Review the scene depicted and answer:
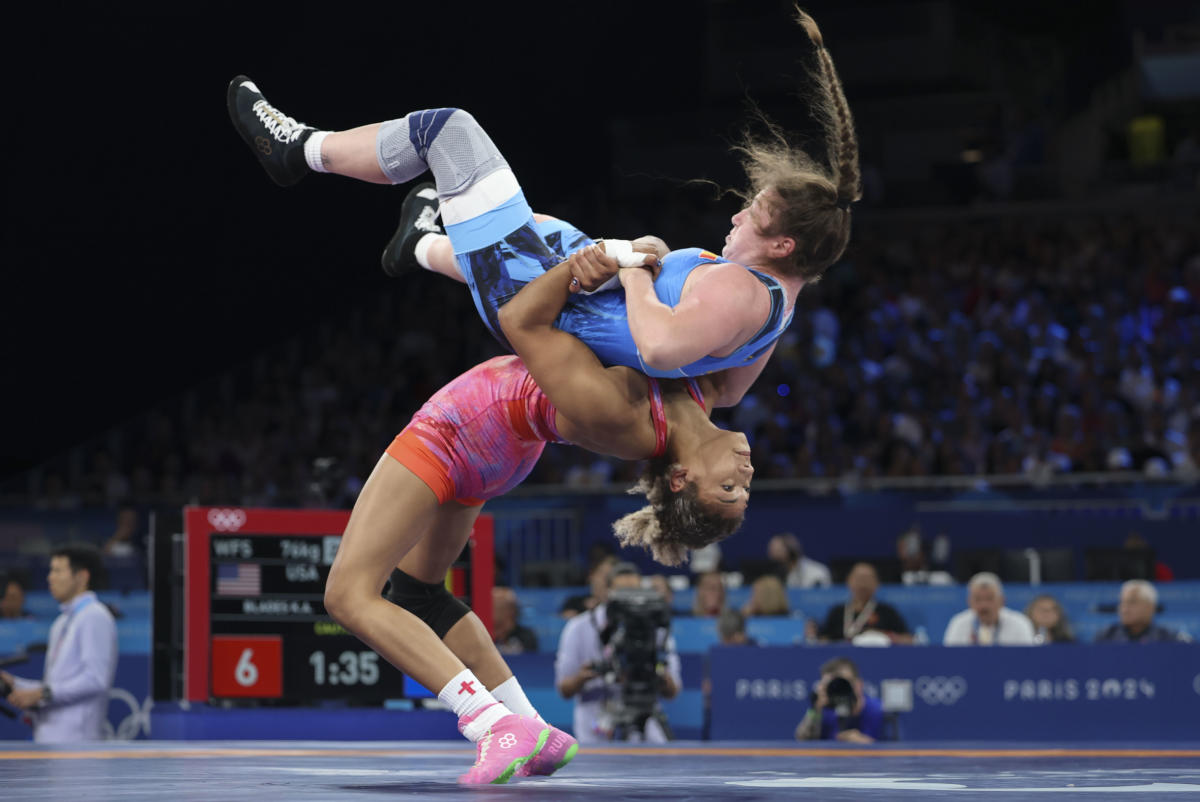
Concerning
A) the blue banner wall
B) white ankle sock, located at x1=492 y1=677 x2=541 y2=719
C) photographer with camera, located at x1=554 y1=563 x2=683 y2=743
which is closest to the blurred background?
the blue banner wall

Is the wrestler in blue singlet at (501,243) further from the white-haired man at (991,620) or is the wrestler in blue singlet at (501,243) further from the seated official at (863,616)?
the seated official at (863,616)

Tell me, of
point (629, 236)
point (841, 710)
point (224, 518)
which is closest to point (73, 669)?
point (224, 518)

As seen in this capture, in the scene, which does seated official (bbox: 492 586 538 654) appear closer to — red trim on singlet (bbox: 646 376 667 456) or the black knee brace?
the black knee brace

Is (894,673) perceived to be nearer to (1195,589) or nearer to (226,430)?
(1195,589)

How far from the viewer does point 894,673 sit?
20.6ft

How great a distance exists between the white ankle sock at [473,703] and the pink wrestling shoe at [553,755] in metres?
0.10

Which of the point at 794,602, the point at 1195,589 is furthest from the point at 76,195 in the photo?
the point at 1195,589

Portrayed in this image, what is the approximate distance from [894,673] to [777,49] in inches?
473

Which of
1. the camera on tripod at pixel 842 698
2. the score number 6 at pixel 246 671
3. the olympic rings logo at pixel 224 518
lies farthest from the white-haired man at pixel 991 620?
the olympic rings logo at pixel 224 518

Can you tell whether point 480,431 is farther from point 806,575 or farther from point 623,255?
point 806,575

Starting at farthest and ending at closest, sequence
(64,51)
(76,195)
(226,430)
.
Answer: (226,430) → (76,195) → (64,51)

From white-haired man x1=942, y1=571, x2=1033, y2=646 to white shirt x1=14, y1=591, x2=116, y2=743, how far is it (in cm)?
363

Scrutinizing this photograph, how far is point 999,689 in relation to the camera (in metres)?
6.16

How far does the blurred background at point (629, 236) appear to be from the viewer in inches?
355
